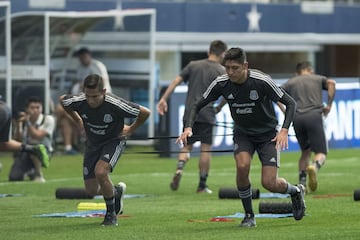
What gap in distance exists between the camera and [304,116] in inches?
736

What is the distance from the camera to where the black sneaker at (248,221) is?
13.1m

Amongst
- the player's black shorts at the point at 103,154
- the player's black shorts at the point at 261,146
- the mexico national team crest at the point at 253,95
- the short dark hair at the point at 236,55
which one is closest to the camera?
the short dark hair at the point at 236,55

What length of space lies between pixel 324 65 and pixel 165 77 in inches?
265

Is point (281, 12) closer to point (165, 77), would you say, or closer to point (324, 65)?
point (324, 65)

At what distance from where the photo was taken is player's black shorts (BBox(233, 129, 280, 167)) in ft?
43.7

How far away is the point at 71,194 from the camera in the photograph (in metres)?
17.1

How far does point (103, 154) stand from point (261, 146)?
1.76 m

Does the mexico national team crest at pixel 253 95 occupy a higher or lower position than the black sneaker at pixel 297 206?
higher

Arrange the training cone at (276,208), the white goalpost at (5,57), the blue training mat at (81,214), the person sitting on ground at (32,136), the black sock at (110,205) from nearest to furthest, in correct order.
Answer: the black sock at (110,205) → the training cone at (276,208) → the blue training mat at (81,214) → the person sitting on ground at (32,136) → the white goalpost at (5,57)

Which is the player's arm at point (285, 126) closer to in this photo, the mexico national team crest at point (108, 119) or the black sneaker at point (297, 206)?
the black sneaker at point (297, 206)

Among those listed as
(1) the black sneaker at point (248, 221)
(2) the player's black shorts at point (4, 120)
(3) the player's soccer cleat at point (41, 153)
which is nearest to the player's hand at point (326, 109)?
(3) the player's soccer cleat at point (41, 153)

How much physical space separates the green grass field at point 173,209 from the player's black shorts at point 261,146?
0.70 meters

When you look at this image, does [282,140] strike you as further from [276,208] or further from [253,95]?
[276,208]

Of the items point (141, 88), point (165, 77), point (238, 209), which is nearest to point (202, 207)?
point (238, 209)
